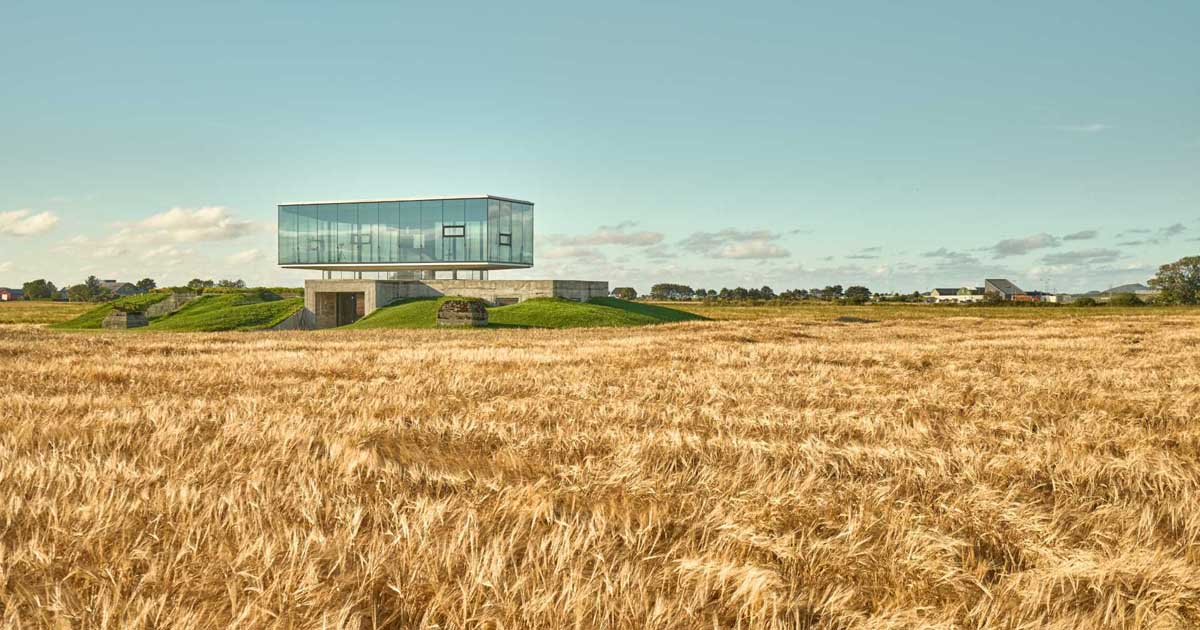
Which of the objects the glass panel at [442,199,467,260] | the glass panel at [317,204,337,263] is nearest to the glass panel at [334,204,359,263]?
the glass panel at [317,204,337,263]

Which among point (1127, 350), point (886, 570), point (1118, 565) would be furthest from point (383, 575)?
point (1127, 350)

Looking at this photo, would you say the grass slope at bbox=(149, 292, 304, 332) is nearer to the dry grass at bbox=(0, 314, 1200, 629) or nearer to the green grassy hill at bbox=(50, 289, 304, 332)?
the green grassy hill at bbox=(50, 289, 304, 332)

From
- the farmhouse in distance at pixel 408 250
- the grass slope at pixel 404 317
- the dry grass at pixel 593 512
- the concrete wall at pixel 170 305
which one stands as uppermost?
the farmhouse in distance at pixel 408 250

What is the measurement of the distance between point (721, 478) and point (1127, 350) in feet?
59.1

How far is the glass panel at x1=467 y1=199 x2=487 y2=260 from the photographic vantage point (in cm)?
4953

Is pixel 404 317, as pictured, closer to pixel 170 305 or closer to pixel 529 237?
pixel 529 237

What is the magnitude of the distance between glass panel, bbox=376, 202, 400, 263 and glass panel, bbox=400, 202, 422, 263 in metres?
0.34

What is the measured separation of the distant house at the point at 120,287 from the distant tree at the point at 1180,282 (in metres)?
163

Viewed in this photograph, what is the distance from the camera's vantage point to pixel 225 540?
297cm

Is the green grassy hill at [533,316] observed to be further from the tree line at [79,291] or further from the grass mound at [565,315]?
the tree line at [79,291]

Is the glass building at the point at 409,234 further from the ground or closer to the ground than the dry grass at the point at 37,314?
further from the ground

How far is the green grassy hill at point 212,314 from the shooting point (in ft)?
128

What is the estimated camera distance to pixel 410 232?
170 feet

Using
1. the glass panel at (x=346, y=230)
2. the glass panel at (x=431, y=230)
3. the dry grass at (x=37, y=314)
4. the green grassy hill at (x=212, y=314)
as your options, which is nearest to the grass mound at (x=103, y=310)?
the green grassy hill at (x=212, y=314)
